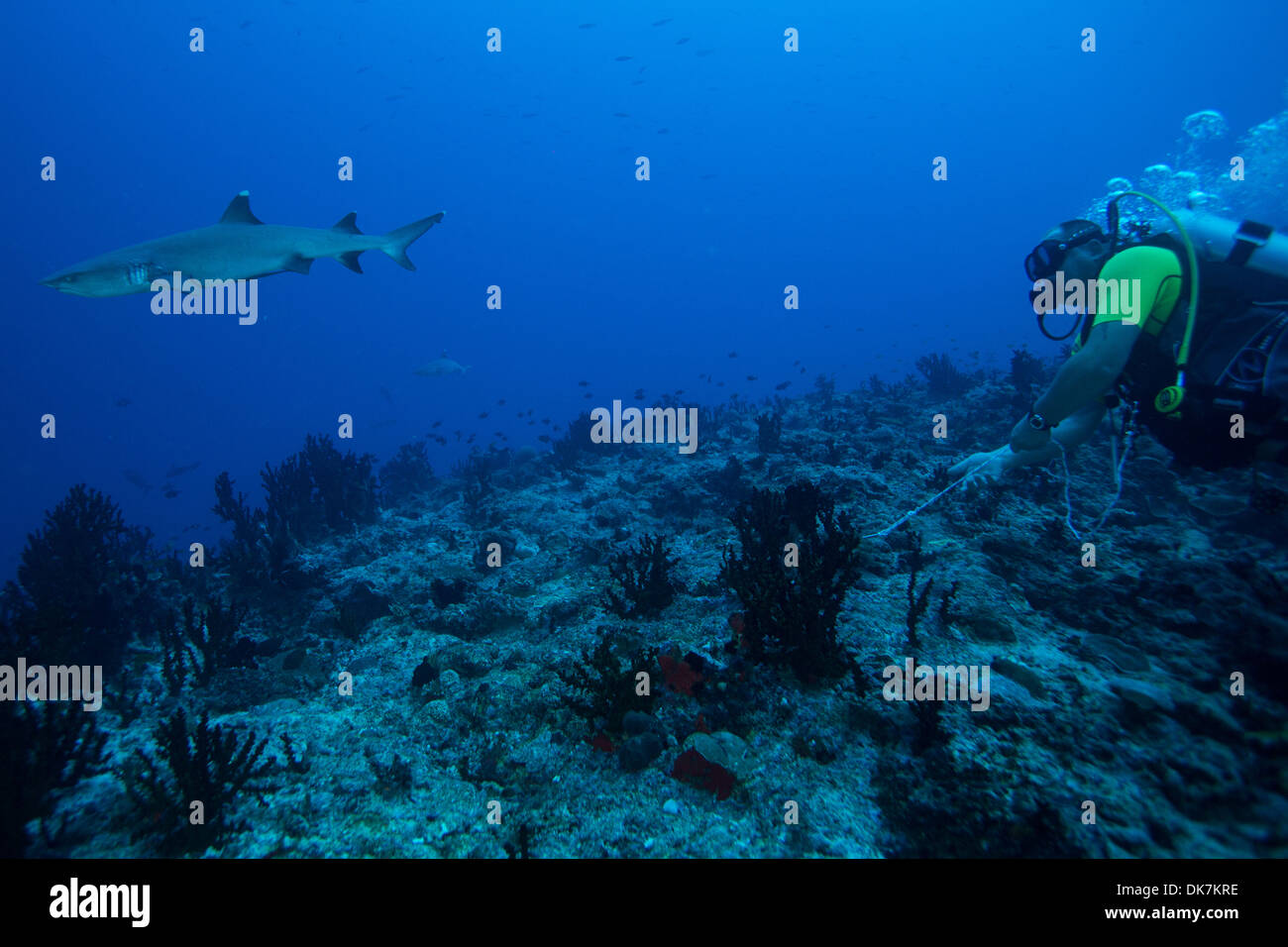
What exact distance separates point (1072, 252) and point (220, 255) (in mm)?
8222

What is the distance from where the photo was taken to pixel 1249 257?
11.3 ft

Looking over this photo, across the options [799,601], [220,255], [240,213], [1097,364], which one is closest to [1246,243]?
[1097,364]

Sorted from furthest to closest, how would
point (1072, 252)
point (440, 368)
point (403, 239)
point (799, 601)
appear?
1. point (440, 368)
2. point (403, 239)
3. point (799, 601)
4. point (1072, 252)

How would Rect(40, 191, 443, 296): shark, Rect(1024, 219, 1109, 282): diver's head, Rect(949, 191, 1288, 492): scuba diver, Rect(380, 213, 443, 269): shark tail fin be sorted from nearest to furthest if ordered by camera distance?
Rect(949, 191, 1288, 492): scuba diver < Rect(1024, 219, 1109, 282): diver's head < Rect(40, 191, 443, 296): shark < Rect(380, 213, 443, 269): shark tail fin

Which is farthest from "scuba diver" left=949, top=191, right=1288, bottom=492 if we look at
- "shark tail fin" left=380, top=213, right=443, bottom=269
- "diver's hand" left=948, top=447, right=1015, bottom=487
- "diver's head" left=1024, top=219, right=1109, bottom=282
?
"shark tail fin" left=380, top=213, right=443, bottom=269

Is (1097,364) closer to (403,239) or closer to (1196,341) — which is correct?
(1196,341)

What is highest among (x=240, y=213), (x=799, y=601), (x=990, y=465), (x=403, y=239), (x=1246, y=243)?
(x=403, y=239)

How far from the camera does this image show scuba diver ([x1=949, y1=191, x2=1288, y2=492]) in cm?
334

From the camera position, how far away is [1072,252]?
12.9ft

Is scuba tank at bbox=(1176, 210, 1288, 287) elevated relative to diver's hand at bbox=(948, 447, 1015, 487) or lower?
elevated

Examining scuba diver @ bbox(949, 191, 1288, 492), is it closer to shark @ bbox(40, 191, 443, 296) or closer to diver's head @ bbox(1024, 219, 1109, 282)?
diver's head @ bbox(1024, 219, 1109, 282)

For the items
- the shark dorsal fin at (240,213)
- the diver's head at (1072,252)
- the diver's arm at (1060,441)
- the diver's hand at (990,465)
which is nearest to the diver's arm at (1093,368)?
the diver's head at (1072,252)

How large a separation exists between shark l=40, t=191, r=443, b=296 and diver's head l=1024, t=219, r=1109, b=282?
22.9 feet

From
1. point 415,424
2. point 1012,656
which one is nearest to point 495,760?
point 1012,656
